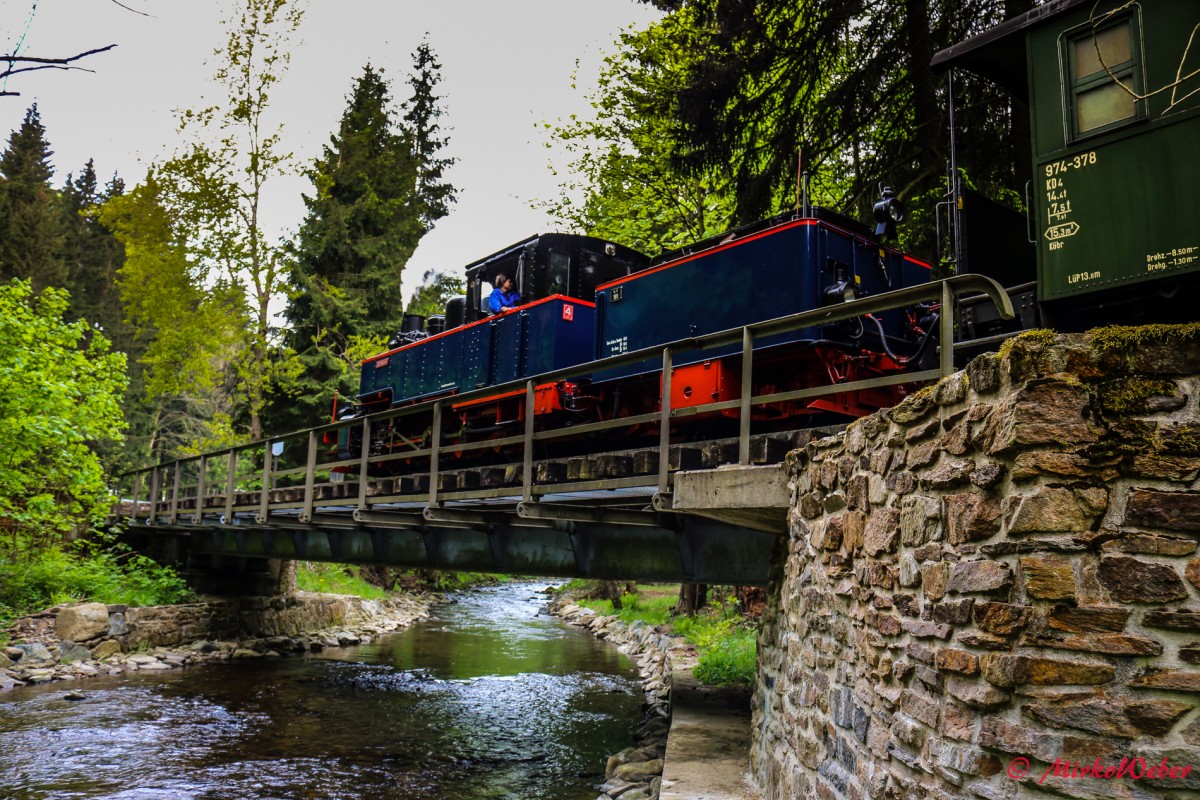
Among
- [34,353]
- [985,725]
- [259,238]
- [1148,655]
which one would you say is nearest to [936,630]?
[985,725]

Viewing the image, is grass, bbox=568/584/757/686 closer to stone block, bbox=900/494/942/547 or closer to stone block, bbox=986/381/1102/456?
stone block, bbox=900/494/942/547

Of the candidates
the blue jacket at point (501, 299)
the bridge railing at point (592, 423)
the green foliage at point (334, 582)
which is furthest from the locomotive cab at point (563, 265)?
the green foliage at point (334, 582)

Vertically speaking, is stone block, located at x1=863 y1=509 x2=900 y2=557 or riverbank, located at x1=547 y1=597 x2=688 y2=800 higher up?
stone block, located at x1=863 y1=509 x2=900 y2=557

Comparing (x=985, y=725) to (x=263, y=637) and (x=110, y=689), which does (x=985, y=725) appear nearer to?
(x=110, y=689)

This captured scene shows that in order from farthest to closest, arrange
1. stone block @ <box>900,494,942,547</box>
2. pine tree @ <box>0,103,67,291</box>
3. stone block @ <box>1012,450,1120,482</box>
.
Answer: pine tree @ <box>0,103,67,291</box> < stone block @ <box>900,494,942,547</box> < stone block @ <box>1012,450,1120,482</box>

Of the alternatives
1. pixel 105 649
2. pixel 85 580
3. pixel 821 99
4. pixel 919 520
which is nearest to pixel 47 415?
pixel 85 580

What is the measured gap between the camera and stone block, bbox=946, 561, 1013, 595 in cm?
304

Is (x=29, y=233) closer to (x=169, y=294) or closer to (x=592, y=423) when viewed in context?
(x=169, y=294)

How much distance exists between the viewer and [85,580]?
57.8ft

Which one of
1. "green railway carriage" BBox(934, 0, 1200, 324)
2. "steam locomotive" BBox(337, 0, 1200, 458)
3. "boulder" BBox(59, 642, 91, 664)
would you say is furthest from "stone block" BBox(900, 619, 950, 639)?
"boulder" BBox(59, 642, 91, 664)

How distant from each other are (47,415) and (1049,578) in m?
16.4

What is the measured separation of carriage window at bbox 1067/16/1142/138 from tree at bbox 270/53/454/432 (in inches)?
756

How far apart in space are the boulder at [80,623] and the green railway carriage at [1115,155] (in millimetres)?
16696


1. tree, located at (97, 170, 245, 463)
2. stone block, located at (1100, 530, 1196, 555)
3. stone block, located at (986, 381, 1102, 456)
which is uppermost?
tree, located at (97, 170, 245, 463)
